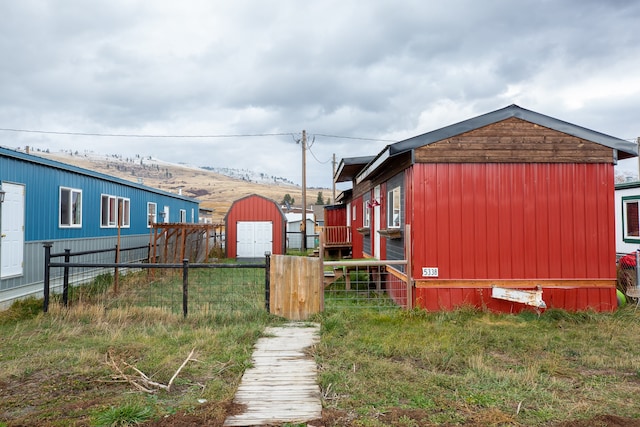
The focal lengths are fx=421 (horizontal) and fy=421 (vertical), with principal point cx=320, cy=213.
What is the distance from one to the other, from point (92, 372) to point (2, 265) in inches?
194

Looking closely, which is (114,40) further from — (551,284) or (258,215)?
(551,284)

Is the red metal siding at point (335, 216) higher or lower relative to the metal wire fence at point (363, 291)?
higher

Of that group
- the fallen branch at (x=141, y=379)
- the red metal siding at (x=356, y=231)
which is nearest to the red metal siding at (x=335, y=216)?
the red metal siding at (x=356, y=231)

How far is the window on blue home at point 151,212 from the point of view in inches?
650

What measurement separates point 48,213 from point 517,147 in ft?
32.5

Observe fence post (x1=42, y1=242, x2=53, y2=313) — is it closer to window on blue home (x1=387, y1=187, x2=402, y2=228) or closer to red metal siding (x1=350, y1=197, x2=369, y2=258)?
window on blue home (x1=387, y1=187, x2=402, y2=228)

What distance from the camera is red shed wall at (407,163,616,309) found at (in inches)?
287

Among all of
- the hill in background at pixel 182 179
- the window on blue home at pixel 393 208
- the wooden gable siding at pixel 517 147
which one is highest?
the hill in background at pixel 182 179

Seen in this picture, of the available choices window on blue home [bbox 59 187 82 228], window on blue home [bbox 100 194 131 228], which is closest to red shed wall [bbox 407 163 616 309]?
window on blue home [bbox 59 187 82 228]

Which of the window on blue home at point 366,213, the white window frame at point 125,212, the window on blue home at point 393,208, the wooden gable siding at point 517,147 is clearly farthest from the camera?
the white window frame at point 125,212

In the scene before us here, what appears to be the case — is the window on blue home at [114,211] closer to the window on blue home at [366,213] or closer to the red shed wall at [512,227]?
the window on blue home at [366,213]

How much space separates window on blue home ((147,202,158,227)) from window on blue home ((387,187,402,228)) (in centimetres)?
1080

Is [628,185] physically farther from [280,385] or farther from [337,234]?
[280,385]

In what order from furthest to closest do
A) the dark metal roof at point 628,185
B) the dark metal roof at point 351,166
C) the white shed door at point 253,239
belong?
the white shed door at point 253,239, the dark metal roof at point 351,166, the dark metal roof at point 628,185
